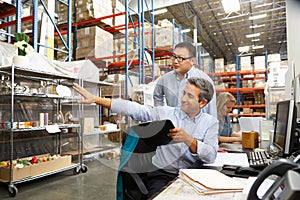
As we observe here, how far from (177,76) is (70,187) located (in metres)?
2.27

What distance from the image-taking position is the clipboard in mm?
715

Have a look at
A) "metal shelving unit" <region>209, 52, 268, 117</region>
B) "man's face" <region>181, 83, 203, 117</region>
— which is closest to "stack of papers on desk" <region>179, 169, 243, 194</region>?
"man's face" <region>181, 83, 203, 117</region>

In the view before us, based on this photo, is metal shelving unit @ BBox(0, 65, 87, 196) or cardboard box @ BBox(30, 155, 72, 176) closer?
metal shelving unit @ BBox(0, 65, 87, 196)

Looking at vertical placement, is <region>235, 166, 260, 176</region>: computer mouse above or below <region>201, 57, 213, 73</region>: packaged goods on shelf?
below

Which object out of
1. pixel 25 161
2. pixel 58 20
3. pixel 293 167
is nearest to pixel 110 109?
pixel 293 167

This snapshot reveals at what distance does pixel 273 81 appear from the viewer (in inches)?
114

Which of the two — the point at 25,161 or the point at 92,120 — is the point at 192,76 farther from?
the point at 25,161

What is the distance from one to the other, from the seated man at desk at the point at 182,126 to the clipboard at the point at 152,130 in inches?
1.2

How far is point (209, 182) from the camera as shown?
78cm

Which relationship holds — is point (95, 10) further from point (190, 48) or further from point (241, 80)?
point (241, 80)

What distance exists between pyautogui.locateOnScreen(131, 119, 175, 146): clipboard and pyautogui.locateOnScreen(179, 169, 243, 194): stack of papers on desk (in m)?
0.20

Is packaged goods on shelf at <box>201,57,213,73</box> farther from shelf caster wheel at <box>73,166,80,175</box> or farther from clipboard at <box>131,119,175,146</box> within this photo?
shelf caster wheel at <box>73,166,80,175</box>

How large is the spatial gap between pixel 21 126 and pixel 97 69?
2.12 meters

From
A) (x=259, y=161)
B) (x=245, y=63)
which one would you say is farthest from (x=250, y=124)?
(x=245, y=63)
